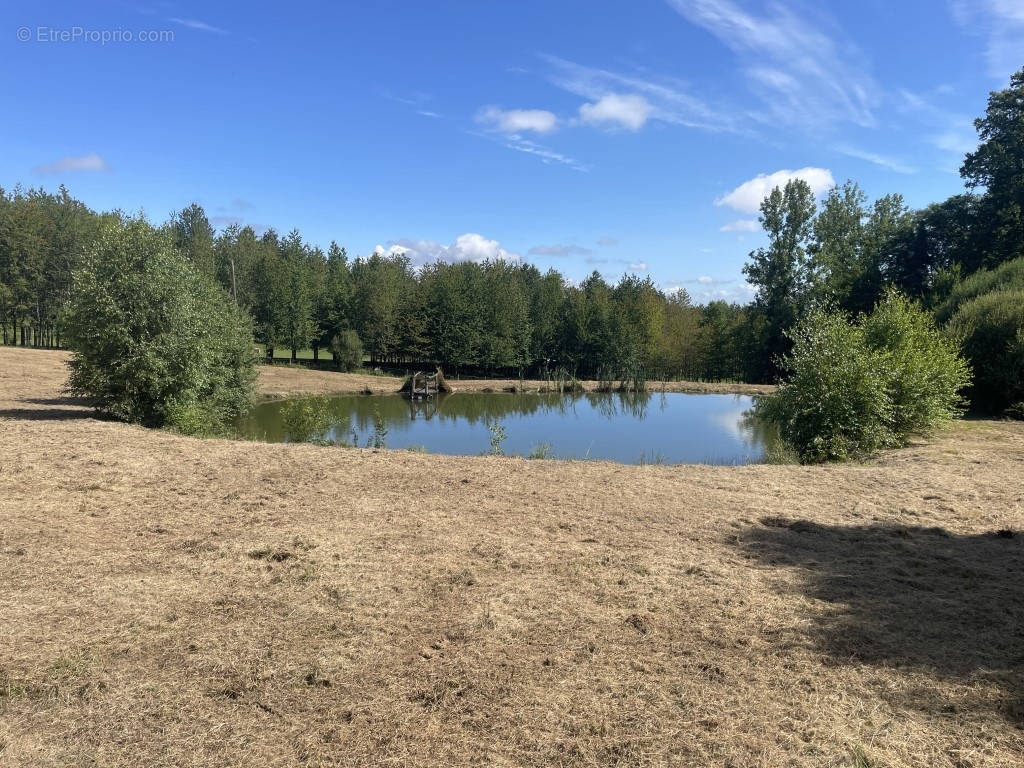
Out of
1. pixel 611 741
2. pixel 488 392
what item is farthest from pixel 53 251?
pixel 611 741

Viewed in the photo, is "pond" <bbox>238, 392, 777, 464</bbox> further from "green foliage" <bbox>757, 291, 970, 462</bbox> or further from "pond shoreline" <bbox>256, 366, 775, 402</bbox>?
"pond shoreline" <bbox>256, 366, 775, 402</bbox>

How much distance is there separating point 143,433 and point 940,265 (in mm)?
44714

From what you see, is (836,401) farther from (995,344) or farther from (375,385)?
(375,385)

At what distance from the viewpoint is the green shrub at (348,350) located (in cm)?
4981

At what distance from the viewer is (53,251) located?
49781 mm

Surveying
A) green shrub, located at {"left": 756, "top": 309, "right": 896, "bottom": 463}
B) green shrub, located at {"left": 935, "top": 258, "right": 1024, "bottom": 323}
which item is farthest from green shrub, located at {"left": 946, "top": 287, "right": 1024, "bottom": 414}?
green shrub, located at {"left": 756, "top": 309, "right": 896, "bottom": 463}

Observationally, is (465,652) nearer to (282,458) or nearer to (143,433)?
(282,458)

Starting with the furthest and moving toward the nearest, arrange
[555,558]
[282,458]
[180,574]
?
[282,458] → [555,558] → [180,574]

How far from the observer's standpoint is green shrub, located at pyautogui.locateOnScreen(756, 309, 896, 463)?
1343 cm

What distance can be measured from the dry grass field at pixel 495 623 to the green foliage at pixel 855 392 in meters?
4.63

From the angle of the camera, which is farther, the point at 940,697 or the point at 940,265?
the point at 940,265

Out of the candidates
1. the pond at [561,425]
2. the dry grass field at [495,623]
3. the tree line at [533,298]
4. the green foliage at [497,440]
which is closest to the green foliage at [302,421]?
the pond at [561,425]

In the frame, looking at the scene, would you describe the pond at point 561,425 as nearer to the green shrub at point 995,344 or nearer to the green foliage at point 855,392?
the green foliage at point 855,392

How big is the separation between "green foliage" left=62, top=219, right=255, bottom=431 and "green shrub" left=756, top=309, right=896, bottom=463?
1413 centimetres
